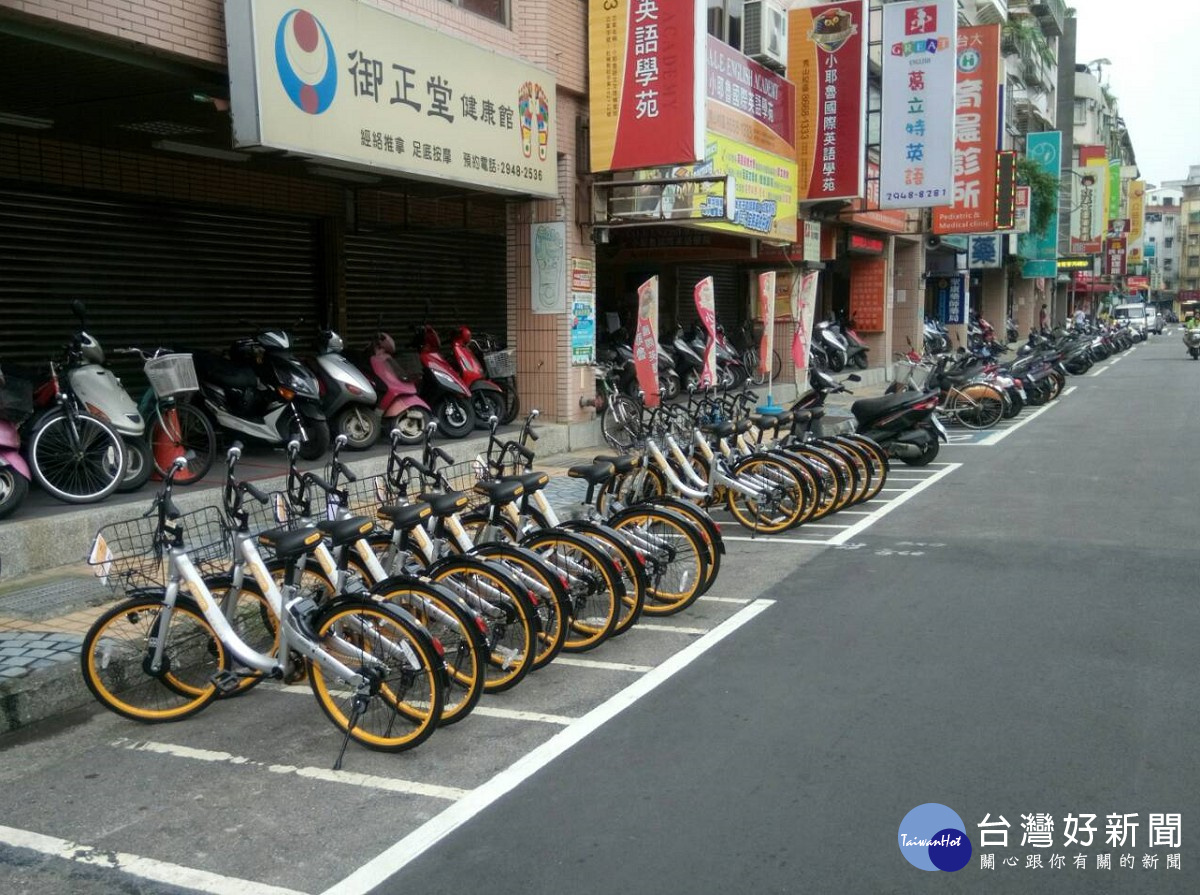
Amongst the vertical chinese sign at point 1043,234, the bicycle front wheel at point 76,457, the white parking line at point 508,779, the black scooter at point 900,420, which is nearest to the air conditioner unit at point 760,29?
the black scooter at point 900,420

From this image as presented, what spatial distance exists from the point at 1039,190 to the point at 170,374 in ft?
123

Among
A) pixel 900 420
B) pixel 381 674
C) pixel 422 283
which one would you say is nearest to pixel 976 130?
pixel 900 420

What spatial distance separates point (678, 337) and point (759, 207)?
2827 millimetres

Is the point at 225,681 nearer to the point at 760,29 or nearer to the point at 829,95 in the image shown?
the point at 760,29

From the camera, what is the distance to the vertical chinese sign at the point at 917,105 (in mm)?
20500

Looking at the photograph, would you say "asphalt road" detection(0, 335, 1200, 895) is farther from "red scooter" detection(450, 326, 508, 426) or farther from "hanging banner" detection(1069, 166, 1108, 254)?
"hanging banner" detection(1069, 166, 1108, 254)

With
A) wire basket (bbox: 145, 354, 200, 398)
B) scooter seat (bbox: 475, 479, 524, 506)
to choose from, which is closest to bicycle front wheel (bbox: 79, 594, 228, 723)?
scooter seat (bbox: 475, 479, 524, 506)

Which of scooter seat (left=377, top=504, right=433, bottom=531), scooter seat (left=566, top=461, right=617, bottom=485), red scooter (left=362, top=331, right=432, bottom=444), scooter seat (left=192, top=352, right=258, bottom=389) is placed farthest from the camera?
red scooter (left=362, top=331, right=432, bottom=444)

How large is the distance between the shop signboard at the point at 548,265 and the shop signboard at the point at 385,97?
605 mm

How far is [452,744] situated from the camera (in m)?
4.73

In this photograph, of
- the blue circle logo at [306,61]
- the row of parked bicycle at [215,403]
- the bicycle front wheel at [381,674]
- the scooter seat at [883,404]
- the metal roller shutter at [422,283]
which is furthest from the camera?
the metal roller shutter at [422,283]

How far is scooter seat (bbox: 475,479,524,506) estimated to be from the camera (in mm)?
6141

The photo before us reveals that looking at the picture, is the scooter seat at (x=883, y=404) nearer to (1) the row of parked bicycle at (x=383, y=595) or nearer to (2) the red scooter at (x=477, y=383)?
(2) the red scooter at (x=477, y=383)

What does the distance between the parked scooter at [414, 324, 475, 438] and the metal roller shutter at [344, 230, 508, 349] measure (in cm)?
171
